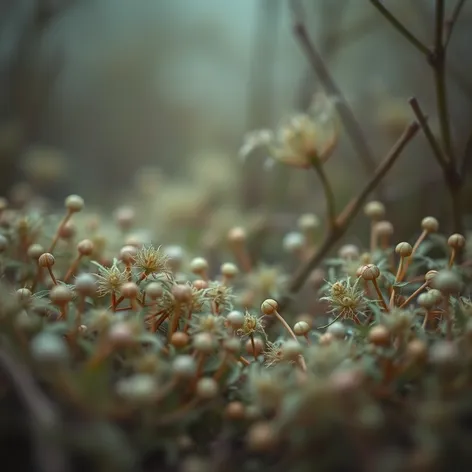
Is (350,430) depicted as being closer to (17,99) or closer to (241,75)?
(17,99)

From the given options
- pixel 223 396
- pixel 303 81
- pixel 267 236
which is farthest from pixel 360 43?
pixel 223 396

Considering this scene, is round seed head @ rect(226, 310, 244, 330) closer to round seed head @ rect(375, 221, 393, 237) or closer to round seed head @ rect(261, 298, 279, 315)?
round seed head @ rect(261, 298, 279, 315)

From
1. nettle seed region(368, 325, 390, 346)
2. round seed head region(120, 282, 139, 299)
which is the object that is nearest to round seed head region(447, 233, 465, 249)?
nettle seed region(368, 325, 390, 346)

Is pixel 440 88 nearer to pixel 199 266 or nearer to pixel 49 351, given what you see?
pixel 199 266

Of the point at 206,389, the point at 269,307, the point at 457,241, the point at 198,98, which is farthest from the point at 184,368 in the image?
the point at 198,98

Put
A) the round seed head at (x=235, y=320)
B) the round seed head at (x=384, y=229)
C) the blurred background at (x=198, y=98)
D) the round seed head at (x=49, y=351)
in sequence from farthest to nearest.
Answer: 1. the blurred background at (x=198, y=98)
2. the round seed head at (x=384, y=229)
3. the round seed head at (x=235, y=320)
4. the round seed head at (x=49, y=351)

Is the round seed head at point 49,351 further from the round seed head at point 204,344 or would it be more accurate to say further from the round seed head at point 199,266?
the round seed head at point 199,266

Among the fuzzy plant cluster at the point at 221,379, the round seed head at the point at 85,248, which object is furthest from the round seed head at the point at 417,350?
the round seed head at the point at 85,248

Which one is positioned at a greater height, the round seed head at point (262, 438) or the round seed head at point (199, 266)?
the round seed head at point (199, 266)
